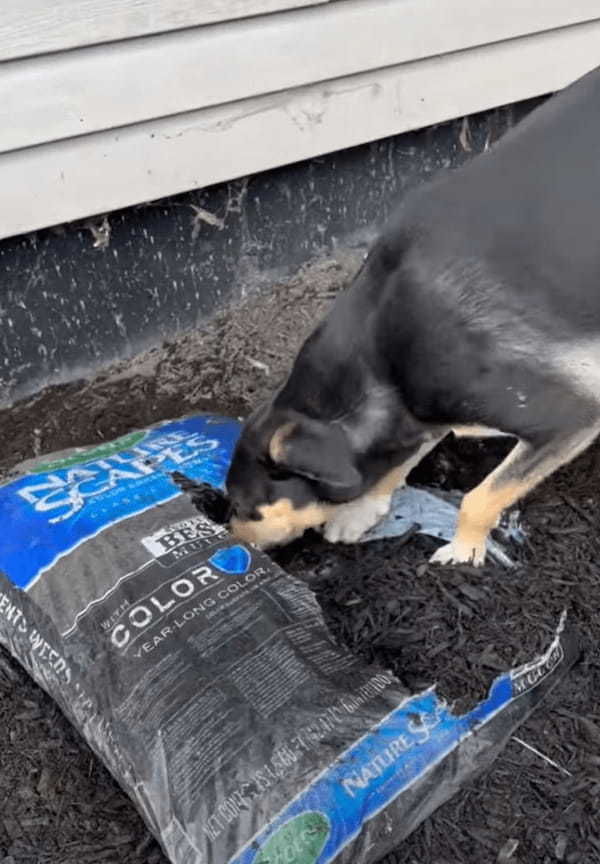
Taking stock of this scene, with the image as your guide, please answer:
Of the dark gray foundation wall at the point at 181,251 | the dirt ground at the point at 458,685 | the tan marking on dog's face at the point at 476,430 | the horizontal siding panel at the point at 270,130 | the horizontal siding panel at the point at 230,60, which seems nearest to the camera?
the dirt ground at the point at 458,685

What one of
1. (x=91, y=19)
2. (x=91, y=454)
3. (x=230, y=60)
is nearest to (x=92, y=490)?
(x=91, y=454)

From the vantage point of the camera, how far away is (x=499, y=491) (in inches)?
114

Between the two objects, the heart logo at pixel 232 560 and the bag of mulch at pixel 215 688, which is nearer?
the bag of mulch at pixel 215 688

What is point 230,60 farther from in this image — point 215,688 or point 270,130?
point 215,688

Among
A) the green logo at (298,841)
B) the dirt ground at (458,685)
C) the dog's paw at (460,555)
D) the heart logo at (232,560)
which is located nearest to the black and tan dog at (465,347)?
the dog's paw at (460,555)

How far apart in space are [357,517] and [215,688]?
911mm

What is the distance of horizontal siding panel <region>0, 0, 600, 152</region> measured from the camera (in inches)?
140

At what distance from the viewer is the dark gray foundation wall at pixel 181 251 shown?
3.98m

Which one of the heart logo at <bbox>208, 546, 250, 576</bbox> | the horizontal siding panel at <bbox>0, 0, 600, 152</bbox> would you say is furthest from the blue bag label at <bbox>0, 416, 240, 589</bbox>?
the horizontal siding panel at <bbox>0, 0, 600, 152</bbox>

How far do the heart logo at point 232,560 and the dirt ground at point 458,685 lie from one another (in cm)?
36

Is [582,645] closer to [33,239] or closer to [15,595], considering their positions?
[15,595]

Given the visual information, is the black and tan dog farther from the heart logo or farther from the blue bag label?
the heart logo

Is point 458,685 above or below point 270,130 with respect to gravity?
below

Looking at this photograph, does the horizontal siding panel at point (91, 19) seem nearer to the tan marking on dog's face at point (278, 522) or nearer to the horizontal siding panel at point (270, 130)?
the horizontal siding panel at point (270, 130)
